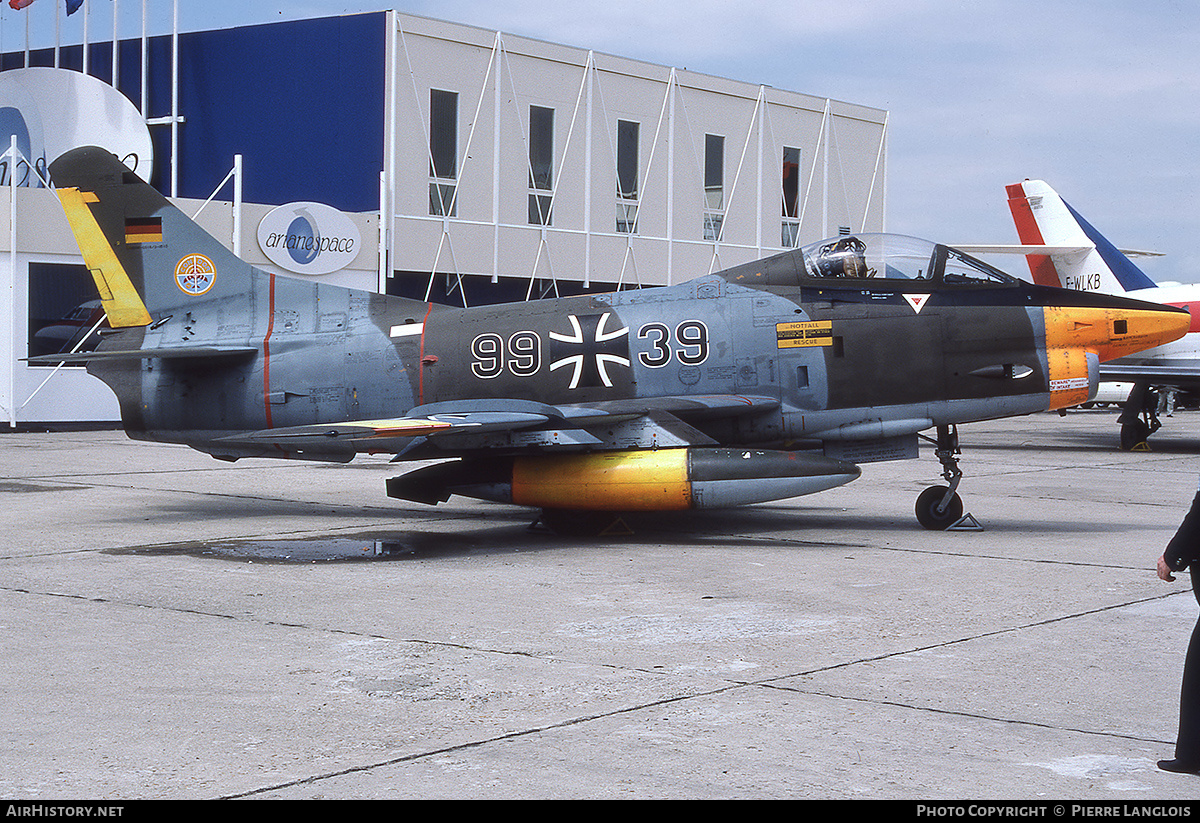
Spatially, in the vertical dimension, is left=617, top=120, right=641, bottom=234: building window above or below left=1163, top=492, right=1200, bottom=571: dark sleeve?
above

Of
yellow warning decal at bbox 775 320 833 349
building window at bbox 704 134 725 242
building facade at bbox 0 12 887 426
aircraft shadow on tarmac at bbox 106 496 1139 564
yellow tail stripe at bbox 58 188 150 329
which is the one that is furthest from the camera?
building window at bbox 704 134 725 242

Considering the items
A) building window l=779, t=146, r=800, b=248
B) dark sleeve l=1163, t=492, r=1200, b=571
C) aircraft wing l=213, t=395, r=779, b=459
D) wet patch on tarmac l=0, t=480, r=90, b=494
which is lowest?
wet patch on tarmac l=0, t=480, r=90, b=494

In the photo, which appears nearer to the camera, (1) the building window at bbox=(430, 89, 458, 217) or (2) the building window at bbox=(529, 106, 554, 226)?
(1) the building window at bbox=(430, 89, 458, 217)

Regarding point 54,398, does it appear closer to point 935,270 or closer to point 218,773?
point 935,270

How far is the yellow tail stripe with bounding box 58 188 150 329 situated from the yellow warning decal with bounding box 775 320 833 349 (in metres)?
6.48

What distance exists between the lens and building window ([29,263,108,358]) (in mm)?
25109

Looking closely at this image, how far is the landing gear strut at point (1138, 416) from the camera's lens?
927 inches

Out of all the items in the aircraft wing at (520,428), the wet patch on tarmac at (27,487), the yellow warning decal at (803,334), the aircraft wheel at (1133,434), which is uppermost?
the yellow warning decal at (803,334)

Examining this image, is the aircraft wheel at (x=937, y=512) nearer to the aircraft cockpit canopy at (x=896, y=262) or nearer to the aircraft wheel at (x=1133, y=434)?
the aircraft cockpit canopy at (x=896, y=262)

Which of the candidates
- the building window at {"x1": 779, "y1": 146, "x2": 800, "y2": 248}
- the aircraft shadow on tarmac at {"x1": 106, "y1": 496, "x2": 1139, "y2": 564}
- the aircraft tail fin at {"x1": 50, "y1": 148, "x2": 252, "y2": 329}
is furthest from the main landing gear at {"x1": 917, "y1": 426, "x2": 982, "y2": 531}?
the building window at {"x1": 779, "y1": 146, "x2": 800, "y2": 248}

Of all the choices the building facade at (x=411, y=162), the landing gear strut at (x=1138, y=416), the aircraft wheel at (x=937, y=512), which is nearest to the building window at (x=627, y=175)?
the building facade at (x=411, y=162)

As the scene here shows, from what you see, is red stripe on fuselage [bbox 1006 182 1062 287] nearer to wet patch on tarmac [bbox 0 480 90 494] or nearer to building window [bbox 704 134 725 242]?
building window [bbox 704 134 725 242]

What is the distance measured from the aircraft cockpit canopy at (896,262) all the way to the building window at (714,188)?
80.0 ft

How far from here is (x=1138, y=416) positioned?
23.6 metres
